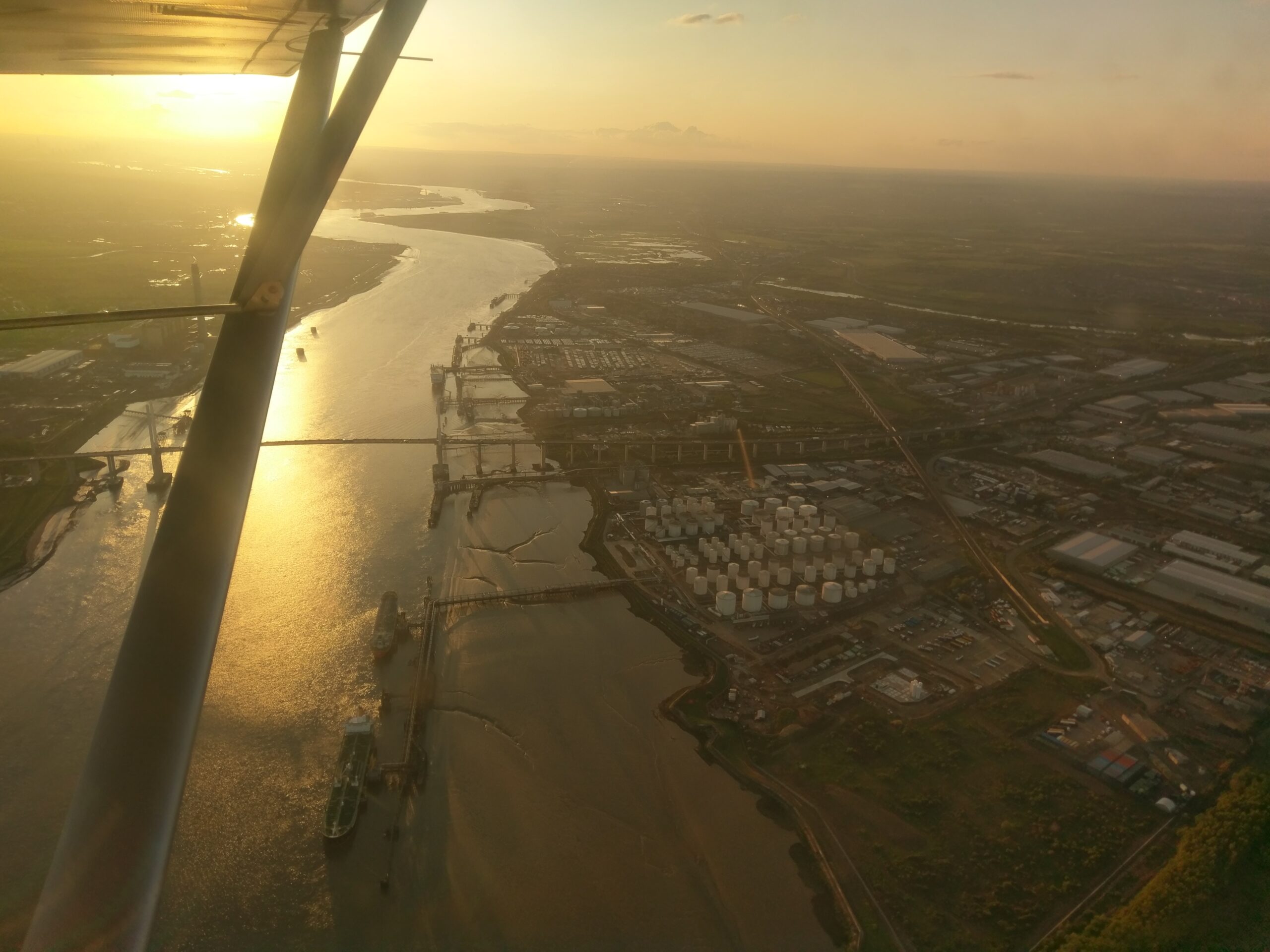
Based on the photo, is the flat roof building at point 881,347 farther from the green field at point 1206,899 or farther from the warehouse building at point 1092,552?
the green field at point 1206,899

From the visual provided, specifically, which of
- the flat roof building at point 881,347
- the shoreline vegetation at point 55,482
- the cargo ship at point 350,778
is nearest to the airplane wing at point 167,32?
the shoreline vegetation at point 55,482

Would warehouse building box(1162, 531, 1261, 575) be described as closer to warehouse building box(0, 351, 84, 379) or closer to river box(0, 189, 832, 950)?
river box(0, 189, 832, 950)

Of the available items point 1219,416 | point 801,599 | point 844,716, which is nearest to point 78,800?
point 844,716

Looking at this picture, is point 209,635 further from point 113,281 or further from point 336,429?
point 113,281

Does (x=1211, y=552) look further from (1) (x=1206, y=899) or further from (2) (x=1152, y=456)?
(1) (x=1206, y=899)

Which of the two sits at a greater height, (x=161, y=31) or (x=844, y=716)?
(x=161, y=31)

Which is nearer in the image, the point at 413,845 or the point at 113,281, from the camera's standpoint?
the point at 413,845

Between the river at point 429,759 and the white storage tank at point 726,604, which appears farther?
the white storage tank at point 726,604
